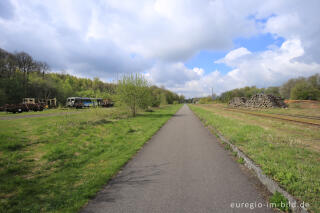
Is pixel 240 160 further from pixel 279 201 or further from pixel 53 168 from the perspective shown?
pixel 53 168

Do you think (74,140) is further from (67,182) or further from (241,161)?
(241,161)

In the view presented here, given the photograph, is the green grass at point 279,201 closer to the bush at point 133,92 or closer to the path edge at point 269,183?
the path edge at point 269,183

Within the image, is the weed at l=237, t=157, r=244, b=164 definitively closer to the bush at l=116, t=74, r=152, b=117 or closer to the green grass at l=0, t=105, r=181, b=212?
the green grass at l=0, t=105, r=181, b=212

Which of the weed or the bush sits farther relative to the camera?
the bush

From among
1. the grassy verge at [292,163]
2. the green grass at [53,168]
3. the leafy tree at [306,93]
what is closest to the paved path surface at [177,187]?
the green grass at [53,168]

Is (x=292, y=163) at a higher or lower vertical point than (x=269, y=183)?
higher

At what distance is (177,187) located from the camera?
3646 millimetres

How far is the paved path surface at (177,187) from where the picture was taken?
117 inches

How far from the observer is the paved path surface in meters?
2.98

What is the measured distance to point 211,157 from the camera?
5652 mm

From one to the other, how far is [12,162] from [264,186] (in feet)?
26.0

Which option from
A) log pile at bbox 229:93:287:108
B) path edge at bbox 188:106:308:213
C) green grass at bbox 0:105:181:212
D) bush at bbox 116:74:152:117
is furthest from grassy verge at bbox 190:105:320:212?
log pile at bbox 229:93:287:108

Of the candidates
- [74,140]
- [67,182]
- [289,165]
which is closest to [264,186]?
[289,165]

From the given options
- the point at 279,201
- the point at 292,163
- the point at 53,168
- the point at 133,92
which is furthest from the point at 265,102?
the point at 53,168
